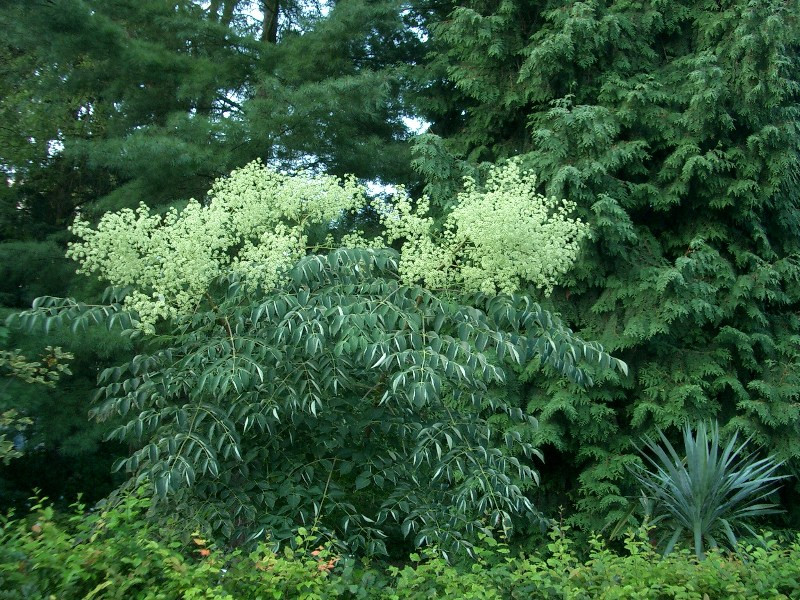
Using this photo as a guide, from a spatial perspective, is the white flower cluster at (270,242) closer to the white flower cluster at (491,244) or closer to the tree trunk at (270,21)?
the white flower cluster at (491,244)

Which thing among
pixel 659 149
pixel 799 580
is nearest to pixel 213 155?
pixel 659 149

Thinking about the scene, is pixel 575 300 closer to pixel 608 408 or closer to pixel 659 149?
pixel 608 408

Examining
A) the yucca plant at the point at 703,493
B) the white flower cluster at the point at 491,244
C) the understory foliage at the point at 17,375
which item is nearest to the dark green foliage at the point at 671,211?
the yucca plant at the point at 703,493

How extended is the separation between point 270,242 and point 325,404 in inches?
34.5

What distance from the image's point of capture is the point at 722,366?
7.16 metres

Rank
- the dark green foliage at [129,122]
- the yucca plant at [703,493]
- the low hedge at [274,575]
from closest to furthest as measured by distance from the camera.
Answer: the low hedge at [274,575]
the yucca plant at [703,493]
the dark green foliage at [129,122]

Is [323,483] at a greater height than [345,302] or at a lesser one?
lesser

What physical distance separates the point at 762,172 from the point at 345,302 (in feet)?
17.7

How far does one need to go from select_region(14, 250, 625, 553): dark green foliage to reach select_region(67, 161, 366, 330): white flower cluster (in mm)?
145

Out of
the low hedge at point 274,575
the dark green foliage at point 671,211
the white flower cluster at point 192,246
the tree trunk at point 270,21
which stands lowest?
the low hedge at point 274,575

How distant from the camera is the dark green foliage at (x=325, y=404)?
3.40 metres

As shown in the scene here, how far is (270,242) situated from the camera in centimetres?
374

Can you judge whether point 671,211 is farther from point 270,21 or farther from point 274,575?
point 274,575

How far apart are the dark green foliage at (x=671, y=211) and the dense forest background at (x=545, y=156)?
0.02 meters
